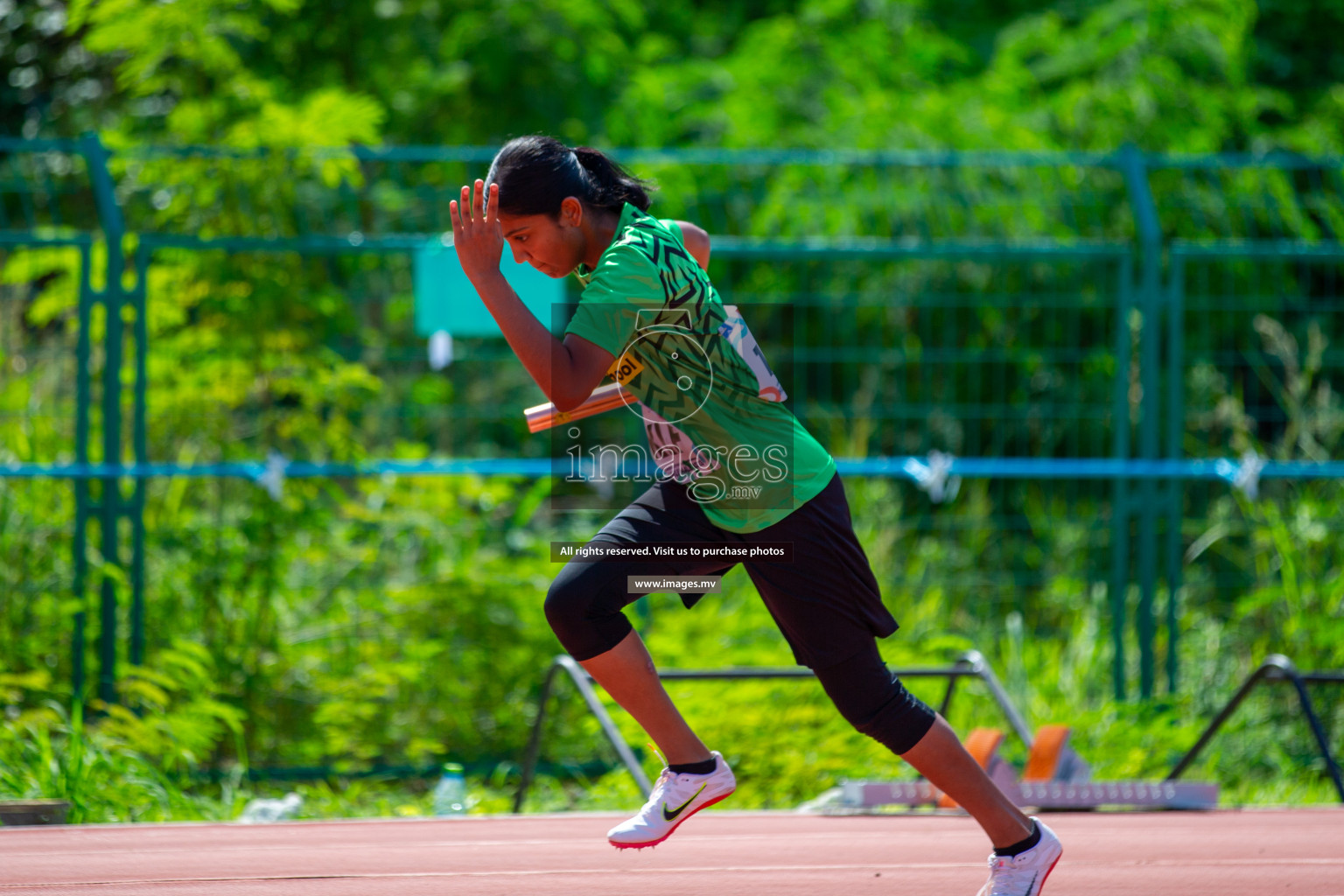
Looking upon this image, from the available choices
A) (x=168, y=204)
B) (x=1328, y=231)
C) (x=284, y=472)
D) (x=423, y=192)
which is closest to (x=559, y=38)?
(x=423, y=192)

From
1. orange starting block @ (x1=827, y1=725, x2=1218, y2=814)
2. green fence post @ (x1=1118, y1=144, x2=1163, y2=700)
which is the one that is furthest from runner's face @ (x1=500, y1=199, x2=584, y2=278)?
green fence post @ (x1=1118, y1=144, x2=1163, y2=700)

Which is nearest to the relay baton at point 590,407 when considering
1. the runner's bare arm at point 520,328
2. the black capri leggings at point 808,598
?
the black capri leggings at point 808,598

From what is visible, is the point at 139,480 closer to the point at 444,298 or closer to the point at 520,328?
the point at 444,298

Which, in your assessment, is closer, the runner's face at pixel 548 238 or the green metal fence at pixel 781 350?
the runner's face at pixel 548 238

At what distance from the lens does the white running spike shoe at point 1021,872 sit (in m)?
2.96

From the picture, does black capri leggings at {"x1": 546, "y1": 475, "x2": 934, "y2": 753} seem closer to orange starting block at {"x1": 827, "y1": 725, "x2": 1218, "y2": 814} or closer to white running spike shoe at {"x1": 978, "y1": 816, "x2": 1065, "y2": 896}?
white running spike shoe at {"x1": 978, "y1": 816, "x2": 1065, "y2": 896}

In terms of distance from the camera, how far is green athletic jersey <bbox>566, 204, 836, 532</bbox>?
300 cm

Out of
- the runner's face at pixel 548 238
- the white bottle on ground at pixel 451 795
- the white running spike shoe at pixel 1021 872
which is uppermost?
the runner's face at pixel 548 238

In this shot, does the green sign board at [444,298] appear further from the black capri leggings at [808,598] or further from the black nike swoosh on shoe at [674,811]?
the black nike swoosh on shoe at [674,811]

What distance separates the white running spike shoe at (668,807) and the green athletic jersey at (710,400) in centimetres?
59

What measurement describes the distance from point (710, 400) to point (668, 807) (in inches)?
36.4

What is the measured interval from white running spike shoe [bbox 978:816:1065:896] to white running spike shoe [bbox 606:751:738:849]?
0.60 m

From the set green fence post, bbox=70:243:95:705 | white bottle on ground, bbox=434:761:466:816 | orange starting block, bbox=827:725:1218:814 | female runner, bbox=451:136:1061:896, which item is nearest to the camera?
female runner, bbox=451:136:1061:896

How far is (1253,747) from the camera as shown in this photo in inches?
239
